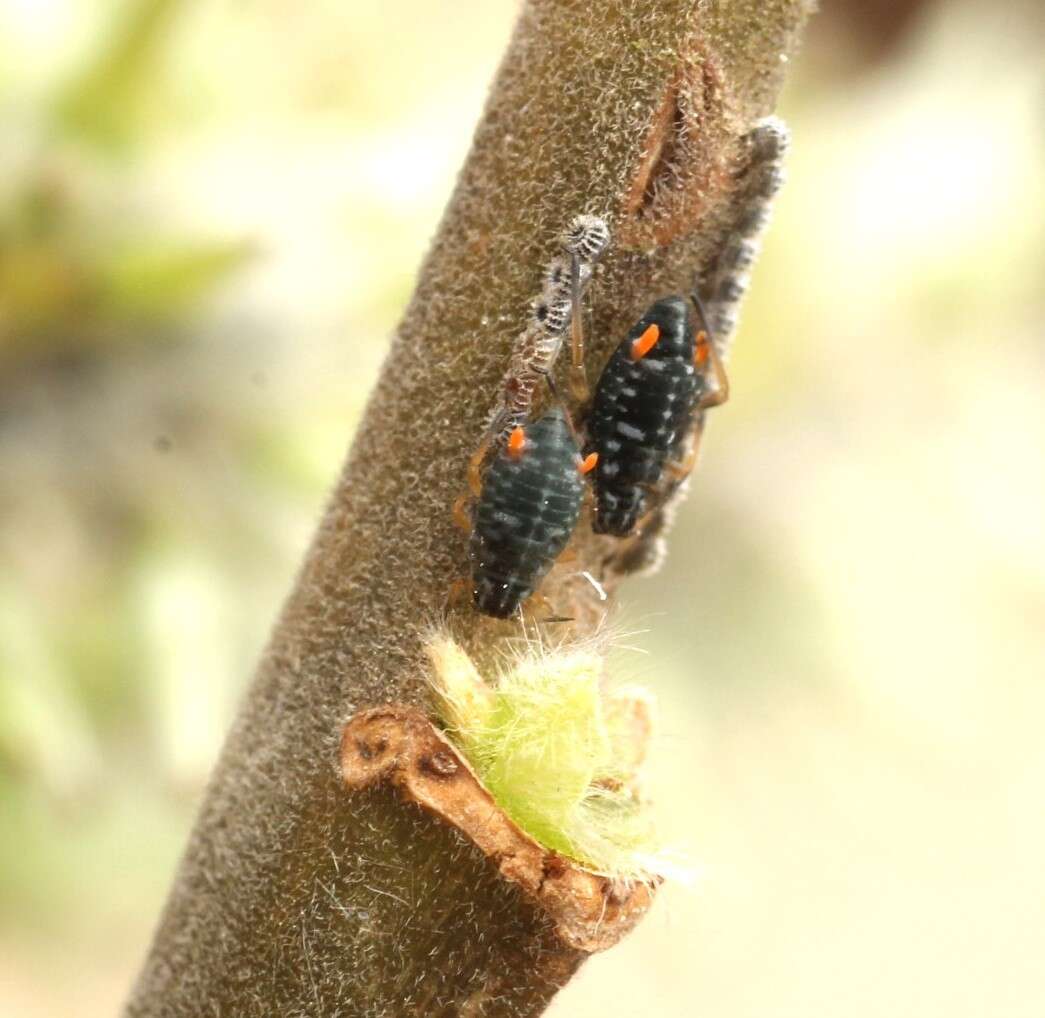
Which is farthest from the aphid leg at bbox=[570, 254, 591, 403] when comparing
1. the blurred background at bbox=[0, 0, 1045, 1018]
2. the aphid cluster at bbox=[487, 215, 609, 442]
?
the blurred background at bbox=[0, 0, 1045, 1018]

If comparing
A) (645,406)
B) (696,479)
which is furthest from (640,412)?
(696,479)

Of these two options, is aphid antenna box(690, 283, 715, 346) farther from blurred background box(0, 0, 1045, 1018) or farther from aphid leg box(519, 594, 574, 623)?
blurred background box(0, 0, 1045, 1018)

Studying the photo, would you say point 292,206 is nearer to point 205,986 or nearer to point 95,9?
point 95,9

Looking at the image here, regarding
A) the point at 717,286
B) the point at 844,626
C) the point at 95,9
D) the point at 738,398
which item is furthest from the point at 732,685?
the point at 717,286

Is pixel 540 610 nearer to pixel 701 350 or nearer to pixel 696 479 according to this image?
pixel 701 350

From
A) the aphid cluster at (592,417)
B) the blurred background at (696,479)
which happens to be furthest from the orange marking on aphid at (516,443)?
the blurred background at (696,479)

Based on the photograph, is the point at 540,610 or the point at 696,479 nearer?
the point at 540,610

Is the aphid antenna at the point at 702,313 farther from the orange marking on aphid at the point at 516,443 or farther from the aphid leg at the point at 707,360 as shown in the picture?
the orange marking on aphid at the point at 516,443
